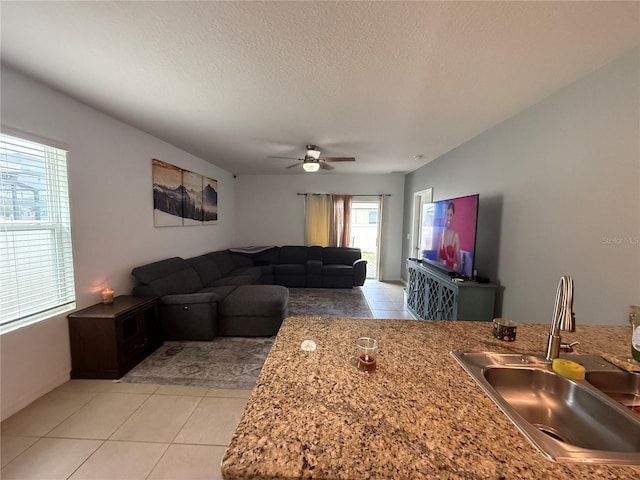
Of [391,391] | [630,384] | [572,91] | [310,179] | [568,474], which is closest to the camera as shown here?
[568,474]

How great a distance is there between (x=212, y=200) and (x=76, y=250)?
2875 millimetres

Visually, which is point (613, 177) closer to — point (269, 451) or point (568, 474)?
point (568, 474)

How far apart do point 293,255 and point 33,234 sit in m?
4.19

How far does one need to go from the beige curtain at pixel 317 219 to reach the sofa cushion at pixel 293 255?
0.35 m

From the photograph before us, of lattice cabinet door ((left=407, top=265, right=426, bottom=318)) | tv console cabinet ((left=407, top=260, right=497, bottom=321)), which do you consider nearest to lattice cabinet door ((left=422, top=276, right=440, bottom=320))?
tv console cabinet ((left=407, top=260, right=497, bottom=321))

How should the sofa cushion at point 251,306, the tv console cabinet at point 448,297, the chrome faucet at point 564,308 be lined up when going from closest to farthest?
the chrome faucet at point 564,308 < the tv console cabinet at point 448,297 < the sofa cushion at point 251,306

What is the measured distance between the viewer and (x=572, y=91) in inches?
74.4

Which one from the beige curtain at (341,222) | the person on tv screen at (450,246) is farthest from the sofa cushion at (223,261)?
the person on tv screen at (450,246)

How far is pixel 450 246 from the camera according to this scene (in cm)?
315

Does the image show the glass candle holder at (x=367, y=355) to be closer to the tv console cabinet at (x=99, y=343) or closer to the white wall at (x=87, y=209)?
the tv console cabinet at (x=99, y=343)

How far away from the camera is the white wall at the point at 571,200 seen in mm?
1564

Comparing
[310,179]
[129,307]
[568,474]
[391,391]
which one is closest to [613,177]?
[568,474]

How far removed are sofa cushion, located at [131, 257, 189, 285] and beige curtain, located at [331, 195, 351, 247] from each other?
3290mm

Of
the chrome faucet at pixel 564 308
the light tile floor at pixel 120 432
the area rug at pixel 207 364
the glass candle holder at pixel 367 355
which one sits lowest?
the light tile floor at pixel 120 432
